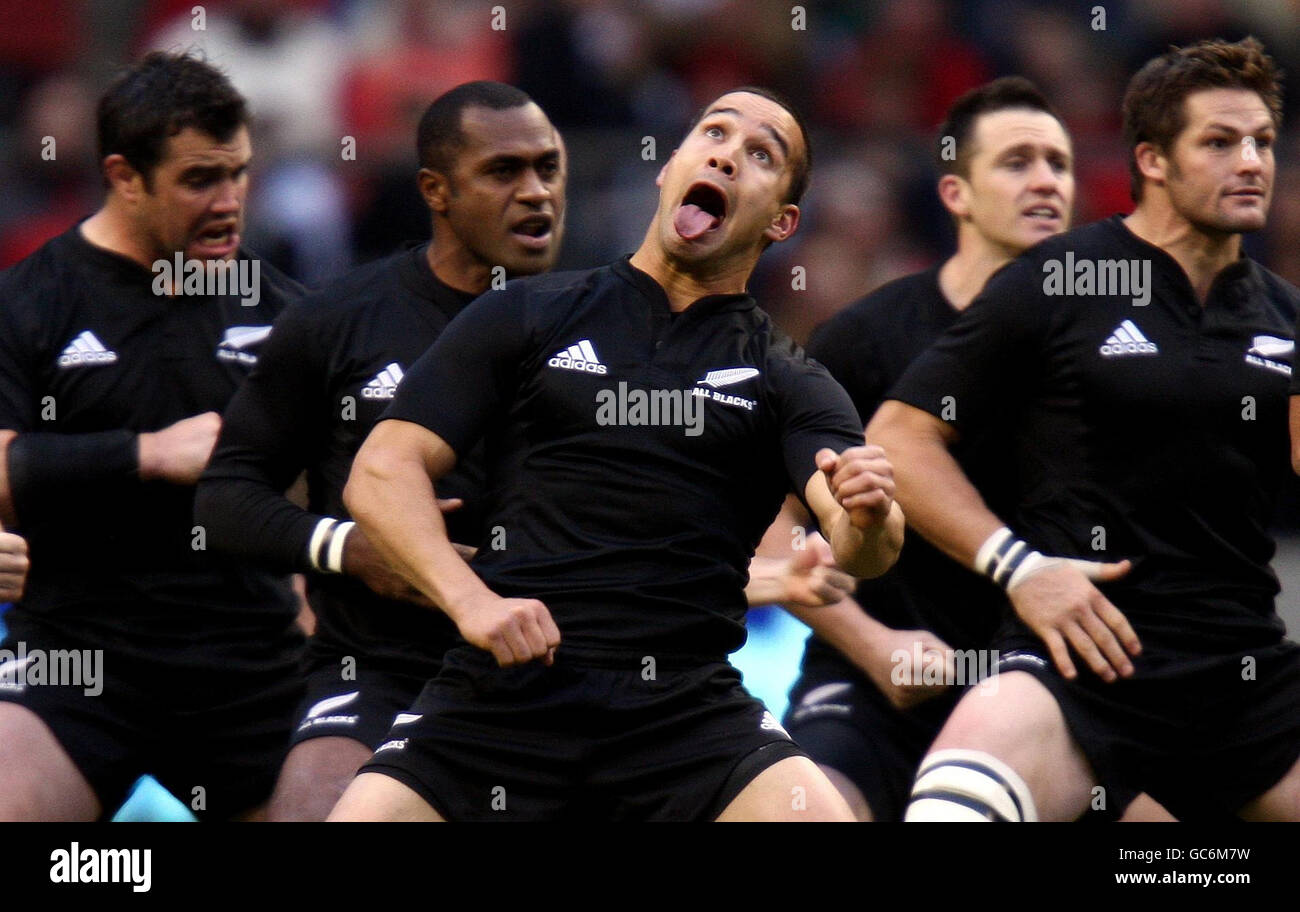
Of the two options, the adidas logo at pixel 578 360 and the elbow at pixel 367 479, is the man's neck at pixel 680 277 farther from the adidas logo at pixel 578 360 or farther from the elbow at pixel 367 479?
the elbow at pixel 367 479

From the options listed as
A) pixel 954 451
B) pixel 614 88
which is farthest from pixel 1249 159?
pixel 614 88

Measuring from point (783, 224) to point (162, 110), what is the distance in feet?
6.34

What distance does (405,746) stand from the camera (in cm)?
408

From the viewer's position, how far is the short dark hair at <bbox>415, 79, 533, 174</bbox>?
5504 mm

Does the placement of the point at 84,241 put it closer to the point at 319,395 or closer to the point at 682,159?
the point at 319,395

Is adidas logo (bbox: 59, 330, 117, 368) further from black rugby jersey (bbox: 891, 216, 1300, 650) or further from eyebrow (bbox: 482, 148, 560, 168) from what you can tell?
black rugby jersey (bbox: 891, 216, 1300, 650)

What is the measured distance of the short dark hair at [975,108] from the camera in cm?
648

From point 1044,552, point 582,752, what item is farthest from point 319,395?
point 1044,552

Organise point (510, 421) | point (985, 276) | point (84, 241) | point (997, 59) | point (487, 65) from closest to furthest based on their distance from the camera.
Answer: point (510, 421), point (84, 241), point (985, 276), point (487, 65), point (997, 59)

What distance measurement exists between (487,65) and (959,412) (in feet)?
15.3

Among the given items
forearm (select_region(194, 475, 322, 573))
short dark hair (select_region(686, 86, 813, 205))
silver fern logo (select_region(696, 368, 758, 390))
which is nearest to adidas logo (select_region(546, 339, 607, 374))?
silver fern logo (select_region(696, 368, 758, 390))

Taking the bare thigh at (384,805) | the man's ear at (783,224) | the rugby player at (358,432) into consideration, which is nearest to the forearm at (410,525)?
the bare thigh at (384,805)

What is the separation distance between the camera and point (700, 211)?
4559mm

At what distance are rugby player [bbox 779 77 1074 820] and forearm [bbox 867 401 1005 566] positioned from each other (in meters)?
0.32
